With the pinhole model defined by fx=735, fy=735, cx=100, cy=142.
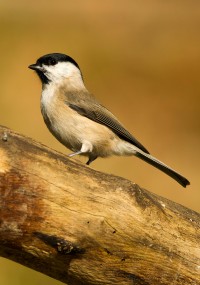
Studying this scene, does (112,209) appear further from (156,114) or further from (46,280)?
(156,114)

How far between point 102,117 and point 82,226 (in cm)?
183

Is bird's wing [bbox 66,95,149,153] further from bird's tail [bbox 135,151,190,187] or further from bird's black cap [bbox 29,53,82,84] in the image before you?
bird's black cap [bbox 29,53,82,84]

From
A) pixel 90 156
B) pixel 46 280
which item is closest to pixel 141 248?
pixel 90 156

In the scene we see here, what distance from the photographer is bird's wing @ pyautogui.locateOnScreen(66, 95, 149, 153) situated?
485 cm

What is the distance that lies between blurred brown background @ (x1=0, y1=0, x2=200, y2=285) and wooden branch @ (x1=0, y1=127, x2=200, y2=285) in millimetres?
4609

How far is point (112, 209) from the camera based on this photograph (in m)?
3.23

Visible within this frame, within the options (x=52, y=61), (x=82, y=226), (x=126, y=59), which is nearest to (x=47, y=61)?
(x=52, y=61)

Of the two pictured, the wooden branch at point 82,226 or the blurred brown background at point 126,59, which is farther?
the blurred brown background at point 126,59

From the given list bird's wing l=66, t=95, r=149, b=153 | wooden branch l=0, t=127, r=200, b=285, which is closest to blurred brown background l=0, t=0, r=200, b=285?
bird's wing l=66, t=95, r=149, b=153

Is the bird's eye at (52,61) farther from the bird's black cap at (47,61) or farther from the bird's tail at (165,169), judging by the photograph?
the bird's tail at (165,169)

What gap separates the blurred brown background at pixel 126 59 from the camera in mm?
8195

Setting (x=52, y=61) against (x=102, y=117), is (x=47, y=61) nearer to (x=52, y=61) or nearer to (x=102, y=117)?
(x=52, y=61)

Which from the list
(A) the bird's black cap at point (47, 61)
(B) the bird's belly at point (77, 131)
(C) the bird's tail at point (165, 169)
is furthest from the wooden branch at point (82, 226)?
(A) the bird's black cap at point (47, 61)

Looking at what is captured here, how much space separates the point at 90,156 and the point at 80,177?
Result: 180cm
